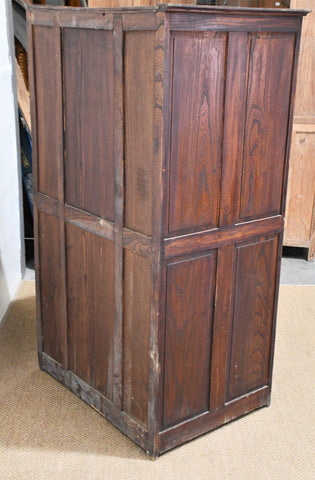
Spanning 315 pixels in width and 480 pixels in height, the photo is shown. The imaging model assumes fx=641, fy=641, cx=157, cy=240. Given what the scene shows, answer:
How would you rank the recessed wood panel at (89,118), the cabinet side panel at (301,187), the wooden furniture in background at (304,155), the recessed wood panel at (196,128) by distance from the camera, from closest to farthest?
the recessed wood panel at (196,128) → the recessed wood panel at (89,118) → the wooden furniture in background at (304,155) → the cabinet side panel at (301,187)

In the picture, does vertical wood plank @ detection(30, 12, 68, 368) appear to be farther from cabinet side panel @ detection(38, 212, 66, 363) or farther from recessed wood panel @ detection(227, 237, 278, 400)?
recessed wood panel @ detection(227, 237, 278, 400)

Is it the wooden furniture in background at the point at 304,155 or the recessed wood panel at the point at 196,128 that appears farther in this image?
the wooden furniture in background at the point at 304,155

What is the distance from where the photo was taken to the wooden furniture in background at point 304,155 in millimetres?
4227

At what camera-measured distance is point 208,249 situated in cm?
243

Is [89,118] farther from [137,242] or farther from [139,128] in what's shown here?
[137,242]

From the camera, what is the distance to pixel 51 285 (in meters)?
2.96

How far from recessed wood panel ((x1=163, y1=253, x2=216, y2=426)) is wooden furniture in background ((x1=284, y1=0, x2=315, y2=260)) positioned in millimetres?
2232

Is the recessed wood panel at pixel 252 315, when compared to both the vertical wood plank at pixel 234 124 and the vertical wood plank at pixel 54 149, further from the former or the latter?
the vertical wood plank at pixel 54 149

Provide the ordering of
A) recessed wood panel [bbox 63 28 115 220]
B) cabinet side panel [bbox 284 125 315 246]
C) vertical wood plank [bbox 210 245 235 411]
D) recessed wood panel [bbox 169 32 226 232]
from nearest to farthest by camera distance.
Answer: recessed wood panel [bbox 169 32 226 232]
recessed wood panel [bbox 63 28 115 220]
vertical wood plank [bbox 210 245 235 411]
cabinet side panel [bbox 284 125 315 246]

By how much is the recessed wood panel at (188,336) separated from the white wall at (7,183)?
1.44 m

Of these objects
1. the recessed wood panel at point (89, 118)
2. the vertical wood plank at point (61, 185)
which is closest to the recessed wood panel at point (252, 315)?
the recessed wood panel at point (89, 118)

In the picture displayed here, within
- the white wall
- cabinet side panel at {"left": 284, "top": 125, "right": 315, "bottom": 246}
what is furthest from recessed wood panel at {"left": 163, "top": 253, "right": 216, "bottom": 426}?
cabinet side panel at {"left": 284, "top": 125, "right": 315, "bottom": 246}

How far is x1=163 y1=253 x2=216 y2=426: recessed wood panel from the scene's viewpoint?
2.39 m

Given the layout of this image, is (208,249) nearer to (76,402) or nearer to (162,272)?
(162,272)
